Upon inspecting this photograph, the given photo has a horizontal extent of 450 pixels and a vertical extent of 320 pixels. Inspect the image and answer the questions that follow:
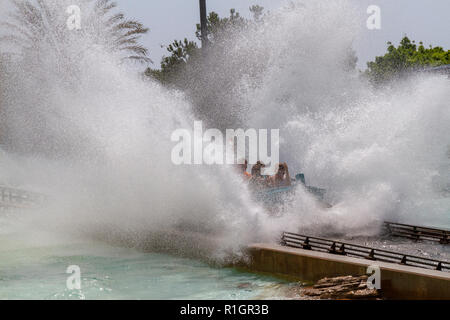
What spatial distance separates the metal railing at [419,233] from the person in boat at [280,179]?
2.17 m

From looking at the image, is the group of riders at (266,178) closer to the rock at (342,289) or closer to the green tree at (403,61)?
the rock at (342,289)

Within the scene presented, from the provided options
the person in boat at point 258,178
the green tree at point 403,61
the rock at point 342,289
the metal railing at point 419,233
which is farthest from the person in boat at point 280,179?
the green tree at point 403,61

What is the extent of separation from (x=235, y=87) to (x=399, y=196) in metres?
8.97

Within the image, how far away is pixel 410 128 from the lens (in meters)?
14.2

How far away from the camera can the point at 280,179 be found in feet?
38.2

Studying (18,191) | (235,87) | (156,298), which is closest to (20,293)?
(156,298)

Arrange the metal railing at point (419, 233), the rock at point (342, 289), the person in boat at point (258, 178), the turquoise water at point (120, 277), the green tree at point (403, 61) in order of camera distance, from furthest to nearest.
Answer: the green tree at point (403, 61)
the person in boat at point (258, 178)
the metal railing at point (419, 233)
the turquoise water at point (120, 277)
the rock at point (342, 289)

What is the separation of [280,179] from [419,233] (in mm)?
2886

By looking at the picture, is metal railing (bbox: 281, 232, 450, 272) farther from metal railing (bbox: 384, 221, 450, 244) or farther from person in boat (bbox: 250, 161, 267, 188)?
person in boat (bbox: 250, 161, 267, 188)

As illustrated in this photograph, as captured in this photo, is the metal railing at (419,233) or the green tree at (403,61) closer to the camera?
the metal railing at (419,233)

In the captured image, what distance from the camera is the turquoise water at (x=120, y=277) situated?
738cm

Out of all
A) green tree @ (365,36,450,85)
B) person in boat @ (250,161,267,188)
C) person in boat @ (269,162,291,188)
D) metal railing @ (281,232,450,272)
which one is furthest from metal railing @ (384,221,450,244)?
green tree @ (365,36,450,85)

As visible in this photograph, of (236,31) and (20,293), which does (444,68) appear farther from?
(20,293)

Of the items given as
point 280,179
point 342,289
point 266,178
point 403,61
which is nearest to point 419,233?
point 280,179
